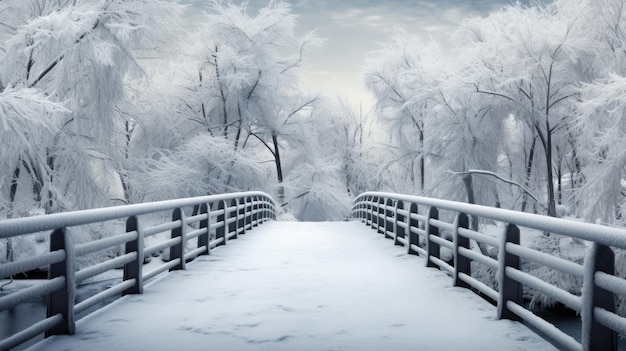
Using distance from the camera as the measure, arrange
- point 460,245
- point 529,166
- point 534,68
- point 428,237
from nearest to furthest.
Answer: point 460,245, point 428,237, point 534,68, point 529,166

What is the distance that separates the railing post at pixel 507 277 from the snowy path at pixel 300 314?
0.53ft

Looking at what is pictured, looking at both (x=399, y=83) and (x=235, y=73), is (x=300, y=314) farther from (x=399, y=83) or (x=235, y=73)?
(x=399, y=83)

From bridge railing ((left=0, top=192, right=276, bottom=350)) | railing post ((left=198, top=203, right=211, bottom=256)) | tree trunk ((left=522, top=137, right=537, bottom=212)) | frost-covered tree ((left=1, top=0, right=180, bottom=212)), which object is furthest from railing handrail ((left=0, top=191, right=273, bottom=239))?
tree trunk ((left=522, top=137, right=537, bottom=212))

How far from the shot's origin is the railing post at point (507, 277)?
18.1 ft

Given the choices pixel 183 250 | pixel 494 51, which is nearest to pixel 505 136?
pixel 494 51

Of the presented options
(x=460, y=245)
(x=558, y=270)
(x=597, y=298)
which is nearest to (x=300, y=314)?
(x=460, y=245)

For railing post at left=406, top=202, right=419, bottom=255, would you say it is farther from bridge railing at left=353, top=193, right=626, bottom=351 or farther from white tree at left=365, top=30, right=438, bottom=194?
white tree at left=365, top=30, right=438, bottom=194

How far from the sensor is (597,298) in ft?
13.0

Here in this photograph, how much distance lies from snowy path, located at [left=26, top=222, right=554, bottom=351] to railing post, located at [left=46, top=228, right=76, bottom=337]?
0.22 m

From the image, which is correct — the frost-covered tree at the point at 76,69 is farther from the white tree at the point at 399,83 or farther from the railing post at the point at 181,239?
the white tree at the point at 399,83

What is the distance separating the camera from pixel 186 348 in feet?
15.6

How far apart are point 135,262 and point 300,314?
2.14 metres

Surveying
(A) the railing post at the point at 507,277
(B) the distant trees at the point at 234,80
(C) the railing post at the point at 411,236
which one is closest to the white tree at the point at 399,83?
(B) the distant trees at the point at 234,80

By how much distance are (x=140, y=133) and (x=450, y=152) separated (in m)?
16.9
